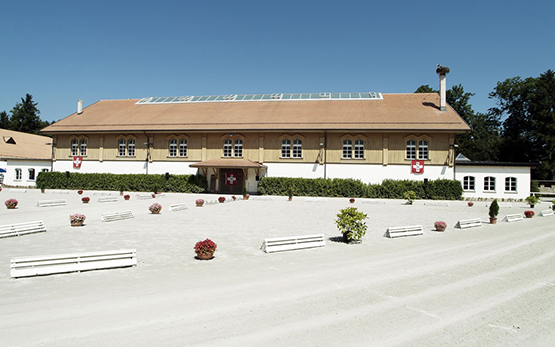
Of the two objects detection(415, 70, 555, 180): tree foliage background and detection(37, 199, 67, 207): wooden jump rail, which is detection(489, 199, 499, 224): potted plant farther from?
detection(415, 70, 555, 180): tree foliage background

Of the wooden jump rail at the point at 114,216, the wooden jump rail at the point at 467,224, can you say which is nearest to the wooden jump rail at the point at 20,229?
the wooden jump rail at the point at 114,216

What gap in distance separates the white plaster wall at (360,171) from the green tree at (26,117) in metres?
70.8

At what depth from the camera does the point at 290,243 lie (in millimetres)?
12055

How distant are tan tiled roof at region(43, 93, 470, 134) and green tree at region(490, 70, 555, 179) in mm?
20826

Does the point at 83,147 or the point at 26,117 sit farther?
the point at 26,117

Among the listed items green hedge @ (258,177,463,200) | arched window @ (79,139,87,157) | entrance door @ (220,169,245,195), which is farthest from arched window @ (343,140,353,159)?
arched window @ (79,139,87,157)

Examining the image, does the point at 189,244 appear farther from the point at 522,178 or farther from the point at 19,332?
the point at 522,178

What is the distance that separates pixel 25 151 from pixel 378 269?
5877 cm

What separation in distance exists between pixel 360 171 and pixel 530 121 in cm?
3696

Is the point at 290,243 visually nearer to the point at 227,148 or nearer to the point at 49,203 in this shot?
the point at 49,203

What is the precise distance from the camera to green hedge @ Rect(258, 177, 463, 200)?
31906mm

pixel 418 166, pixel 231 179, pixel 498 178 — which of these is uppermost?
pixel 418 166

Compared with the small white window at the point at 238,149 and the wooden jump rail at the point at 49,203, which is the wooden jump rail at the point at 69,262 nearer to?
the wooden jump rail at the point at 49,203

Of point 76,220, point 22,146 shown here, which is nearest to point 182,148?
point 76,220
